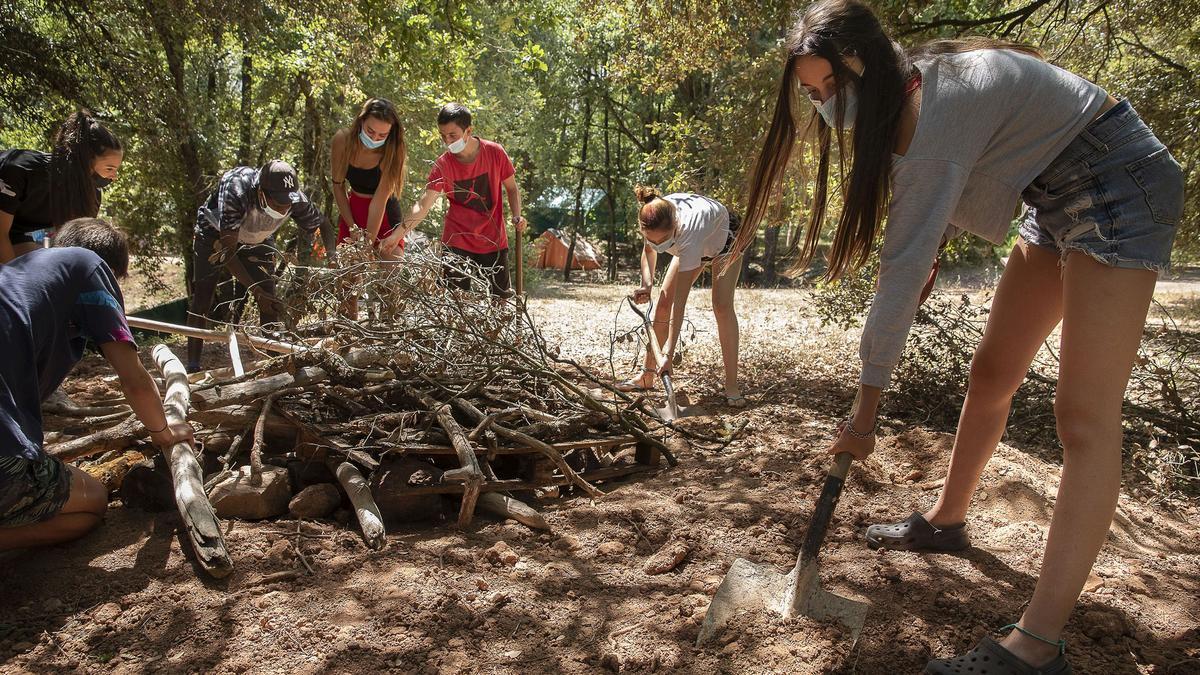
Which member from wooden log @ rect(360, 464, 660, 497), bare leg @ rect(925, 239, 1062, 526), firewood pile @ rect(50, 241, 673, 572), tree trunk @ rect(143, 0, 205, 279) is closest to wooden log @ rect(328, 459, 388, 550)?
firewood pile @ rect(50, 241, 673, 572)

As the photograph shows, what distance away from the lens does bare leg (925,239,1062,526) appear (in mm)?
2242

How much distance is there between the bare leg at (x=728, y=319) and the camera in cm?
491

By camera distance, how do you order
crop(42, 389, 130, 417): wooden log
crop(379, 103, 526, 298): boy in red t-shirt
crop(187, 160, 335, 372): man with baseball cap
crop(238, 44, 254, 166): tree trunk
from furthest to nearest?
1. crop(238, 44, 254, 166): tree trunk
2. crop(379, 103, 526, 298): boy in red t-shirt
3. crop(187, 160, 335, 372): man with baseball cap
4. crop(42, 389, 130, 417): wooden log

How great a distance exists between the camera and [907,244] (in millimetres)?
1916

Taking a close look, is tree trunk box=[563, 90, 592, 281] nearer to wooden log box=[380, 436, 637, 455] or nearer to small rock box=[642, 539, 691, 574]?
wooden log box=[380, 436, 637, 455]

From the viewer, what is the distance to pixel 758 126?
545 cm

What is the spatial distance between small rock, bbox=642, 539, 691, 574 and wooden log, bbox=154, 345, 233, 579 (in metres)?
1.39

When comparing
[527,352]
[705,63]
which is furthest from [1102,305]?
[705,63]

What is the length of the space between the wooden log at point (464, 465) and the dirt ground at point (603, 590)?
9cm

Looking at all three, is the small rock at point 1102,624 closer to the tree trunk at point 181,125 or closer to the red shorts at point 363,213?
the red shorts at point 363,213

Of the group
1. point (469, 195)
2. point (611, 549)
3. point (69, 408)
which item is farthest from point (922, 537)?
point (69, 408)

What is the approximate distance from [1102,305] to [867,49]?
0.81 metres

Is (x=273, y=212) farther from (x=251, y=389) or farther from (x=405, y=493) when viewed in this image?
(x=405, y=493)

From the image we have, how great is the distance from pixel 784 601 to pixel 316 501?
1.82 m
